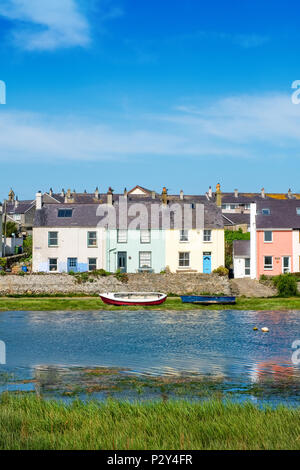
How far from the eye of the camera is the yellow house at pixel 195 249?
68.3 metres

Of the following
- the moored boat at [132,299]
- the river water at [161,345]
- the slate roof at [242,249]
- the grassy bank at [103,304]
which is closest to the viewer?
the river water at [161,345]

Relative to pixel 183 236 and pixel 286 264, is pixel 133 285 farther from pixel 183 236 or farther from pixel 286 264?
pixel 286 264

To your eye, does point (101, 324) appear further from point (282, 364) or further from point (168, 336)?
point (282, 364)

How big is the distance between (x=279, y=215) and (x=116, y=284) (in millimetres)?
20842

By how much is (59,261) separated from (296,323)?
100 ft

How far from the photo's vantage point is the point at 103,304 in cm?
5631

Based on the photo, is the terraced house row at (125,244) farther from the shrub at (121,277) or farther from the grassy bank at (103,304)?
the grassy bank at (103,304)

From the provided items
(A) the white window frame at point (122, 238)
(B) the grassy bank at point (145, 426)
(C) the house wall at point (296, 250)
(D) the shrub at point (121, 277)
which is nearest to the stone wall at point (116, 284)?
(D) the shrub at point (121, 277)

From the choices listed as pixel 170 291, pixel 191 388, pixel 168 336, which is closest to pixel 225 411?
pixel 191 388

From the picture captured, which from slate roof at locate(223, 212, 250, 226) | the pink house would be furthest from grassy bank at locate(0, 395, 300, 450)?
slate roof at locate(223, 212, 250, 226)

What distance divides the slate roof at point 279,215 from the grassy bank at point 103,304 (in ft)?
40.1

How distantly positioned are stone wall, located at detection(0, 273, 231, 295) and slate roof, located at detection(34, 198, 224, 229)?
7.69m

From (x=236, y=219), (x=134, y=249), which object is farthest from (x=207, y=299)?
(x=236, y=219)

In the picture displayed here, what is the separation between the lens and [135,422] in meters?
17.7
